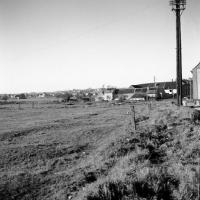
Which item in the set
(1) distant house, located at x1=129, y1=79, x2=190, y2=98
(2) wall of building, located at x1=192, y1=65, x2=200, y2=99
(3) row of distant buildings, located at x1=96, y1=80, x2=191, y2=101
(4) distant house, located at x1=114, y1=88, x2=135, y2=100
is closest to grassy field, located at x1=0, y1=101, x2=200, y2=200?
(2) wall of building, located at x1=192, y1=65, x2=200, y2=99

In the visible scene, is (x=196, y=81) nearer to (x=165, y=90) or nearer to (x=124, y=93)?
(x=165, y=90)

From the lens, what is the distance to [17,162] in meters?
10.6

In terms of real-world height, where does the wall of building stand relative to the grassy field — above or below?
above

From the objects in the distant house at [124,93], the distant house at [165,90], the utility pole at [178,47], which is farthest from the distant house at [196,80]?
the distant house at [124,93]

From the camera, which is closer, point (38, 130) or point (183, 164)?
point (183, 164)

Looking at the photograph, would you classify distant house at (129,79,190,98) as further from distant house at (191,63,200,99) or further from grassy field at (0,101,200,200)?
grassy field at (0,101,200,200)

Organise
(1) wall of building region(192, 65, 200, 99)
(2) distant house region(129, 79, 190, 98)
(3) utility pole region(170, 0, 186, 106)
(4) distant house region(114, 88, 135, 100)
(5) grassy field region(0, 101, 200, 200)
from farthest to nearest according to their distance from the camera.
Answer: (4) distant house region(114, 88, 135, 100) < (2) distant house region(129, 79, 190, 98) < (1) wall of building region(192, 65, 200, 99) < (3) utility pole region(170, 0, 186, 106) < (5) grassy field region(0, 101, 200, 200)

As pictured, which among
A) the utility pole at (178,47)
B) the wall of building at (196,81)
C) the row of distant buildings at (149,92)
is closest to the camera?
the utility pole at (178,47)

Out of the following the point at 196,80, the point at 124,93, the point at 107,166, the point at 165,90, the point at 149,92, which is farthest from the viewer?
the point at 124,93

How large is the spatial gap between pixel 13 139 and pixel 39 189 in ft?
27.2

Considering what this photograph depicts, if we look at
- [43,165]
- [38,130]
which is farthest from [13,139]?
[43,165]

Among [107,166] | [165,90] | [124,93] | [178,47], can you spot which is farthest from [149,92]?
[107,166]

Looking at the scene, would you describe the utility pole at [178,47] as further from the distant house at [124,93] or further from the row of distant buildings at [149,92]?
the distant house at [124,93]

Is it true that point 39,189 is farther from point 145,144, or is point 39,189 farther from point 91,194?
point 145,144
